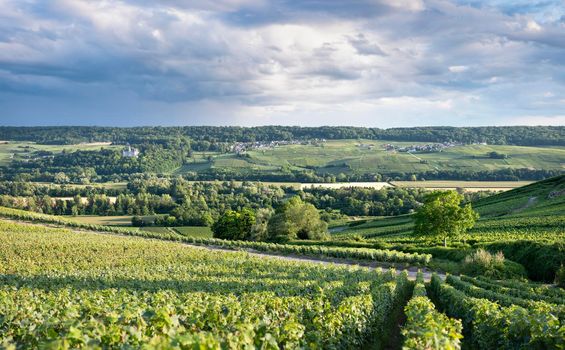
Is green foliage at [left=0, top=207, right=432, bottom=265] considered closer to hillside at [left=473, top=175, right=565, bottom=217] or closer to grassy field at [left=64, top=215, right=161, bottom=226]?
grassy field at [left=64, top=215, right=161, bottom=226]

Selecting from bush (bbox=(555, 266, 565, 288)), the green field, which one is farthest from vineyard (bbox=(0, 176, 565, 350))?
the green field

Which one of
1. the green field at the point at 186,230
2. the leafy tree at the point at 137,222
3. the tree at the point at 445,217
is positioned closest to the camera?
the tree at the point at 445,217

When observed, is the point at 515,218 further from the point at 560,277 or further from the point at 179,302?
the point at 179,302

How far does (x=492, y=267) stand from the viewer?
4166 centimetres

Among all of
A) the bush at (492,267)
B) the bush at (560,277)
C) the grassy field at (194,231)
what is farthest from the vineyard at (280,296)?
the grassy field at (194,231)

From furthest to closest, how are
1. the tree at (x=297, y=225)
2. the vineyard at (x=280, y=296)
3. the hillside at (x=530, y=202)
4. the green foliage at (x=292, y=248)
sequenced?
the tree at (x=297, y=225), the hillside at (x=530, y=202), the green foliage at (x=292, y=248), the vineyard at (x=280, y=296)

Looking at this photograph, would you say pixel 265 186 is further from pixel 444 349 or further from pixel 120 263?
pixel 444 349

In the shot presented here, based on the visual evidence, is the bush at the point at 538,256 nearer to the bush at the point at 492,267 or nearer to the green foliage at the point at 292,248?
the bush at the point at 492,267

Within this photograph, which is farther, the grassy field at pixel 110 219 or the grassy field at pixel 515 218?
the grassy field at pixel 110 219

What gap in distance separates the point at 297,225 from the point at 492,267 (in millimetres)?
43349

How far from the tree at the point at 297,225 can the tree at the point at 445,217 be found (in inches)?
962

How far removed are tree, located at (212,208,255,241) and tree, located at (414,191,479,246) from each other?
38.2 metres

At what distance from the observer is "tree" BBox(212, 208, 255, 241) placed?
90.6 m

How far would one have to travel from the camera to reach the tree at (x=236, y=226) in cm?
9062
